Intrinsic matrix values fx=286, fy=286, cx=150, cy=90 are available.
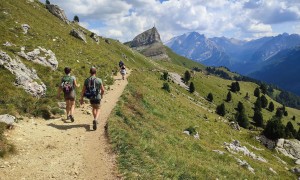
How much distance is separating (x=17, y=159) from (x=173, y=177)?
7.46 meters

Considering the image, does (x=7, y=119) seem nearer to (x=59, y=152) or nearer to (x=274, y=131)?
(x=59, y=152)

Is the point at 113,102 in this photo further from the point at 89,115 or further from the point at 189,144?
the point at 189,144

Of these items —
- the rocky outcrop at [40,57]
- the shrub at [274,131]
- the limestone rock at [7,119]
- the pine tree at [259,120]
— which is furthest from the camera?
the pine tree at [259,120]

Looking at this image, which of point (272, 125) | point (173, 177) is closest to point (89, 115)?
point (173, 177)

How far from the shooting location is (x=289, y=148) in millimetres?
57188

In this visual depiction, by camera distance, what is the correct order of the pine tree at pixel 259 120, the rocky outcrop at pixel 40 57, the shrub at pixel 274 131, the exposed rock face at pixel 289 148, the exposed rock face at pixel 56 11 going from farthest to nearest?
1. the pine tree at pixel 259 120
2. the exposed rock face at pixel 56 11
3. the shrub at pixel 274 131
4. the exposed rock face at pixel 289 148
5. the rocky outcrop at pixel 40 57

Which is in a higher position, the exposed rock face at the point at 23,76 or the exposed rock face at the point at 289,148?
the exposed rock face at the point at 23,76

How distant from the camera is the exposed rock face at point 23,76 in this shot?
2256cm

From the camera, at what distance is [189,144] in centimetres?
2605

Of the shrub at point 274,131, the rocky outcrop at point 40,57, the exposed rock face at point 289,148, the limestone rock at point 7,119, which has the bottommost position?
the exposed rock face at point 289,148

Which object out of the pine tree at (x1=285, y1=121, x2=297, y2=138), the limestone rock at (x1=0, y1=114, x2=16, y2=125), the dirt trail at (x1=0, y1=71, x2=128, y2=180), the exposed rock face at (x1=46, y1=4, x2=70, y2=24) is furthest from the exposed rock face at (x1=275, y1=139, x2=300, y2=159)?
the exposed rock face at (x1=46, y1=4, x2=70, y2=24)

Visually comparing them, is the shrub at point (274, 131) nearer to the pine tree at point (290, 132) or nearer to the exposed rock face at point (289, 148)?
the exposed rock face at point (289, 148)

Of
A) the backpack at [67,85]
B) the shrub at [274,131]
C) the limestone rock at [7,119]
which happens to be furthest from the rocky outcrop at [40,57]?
the shrub at [274,131]

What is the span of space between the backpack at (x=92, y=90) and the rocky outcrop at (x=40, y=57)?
12828mm
